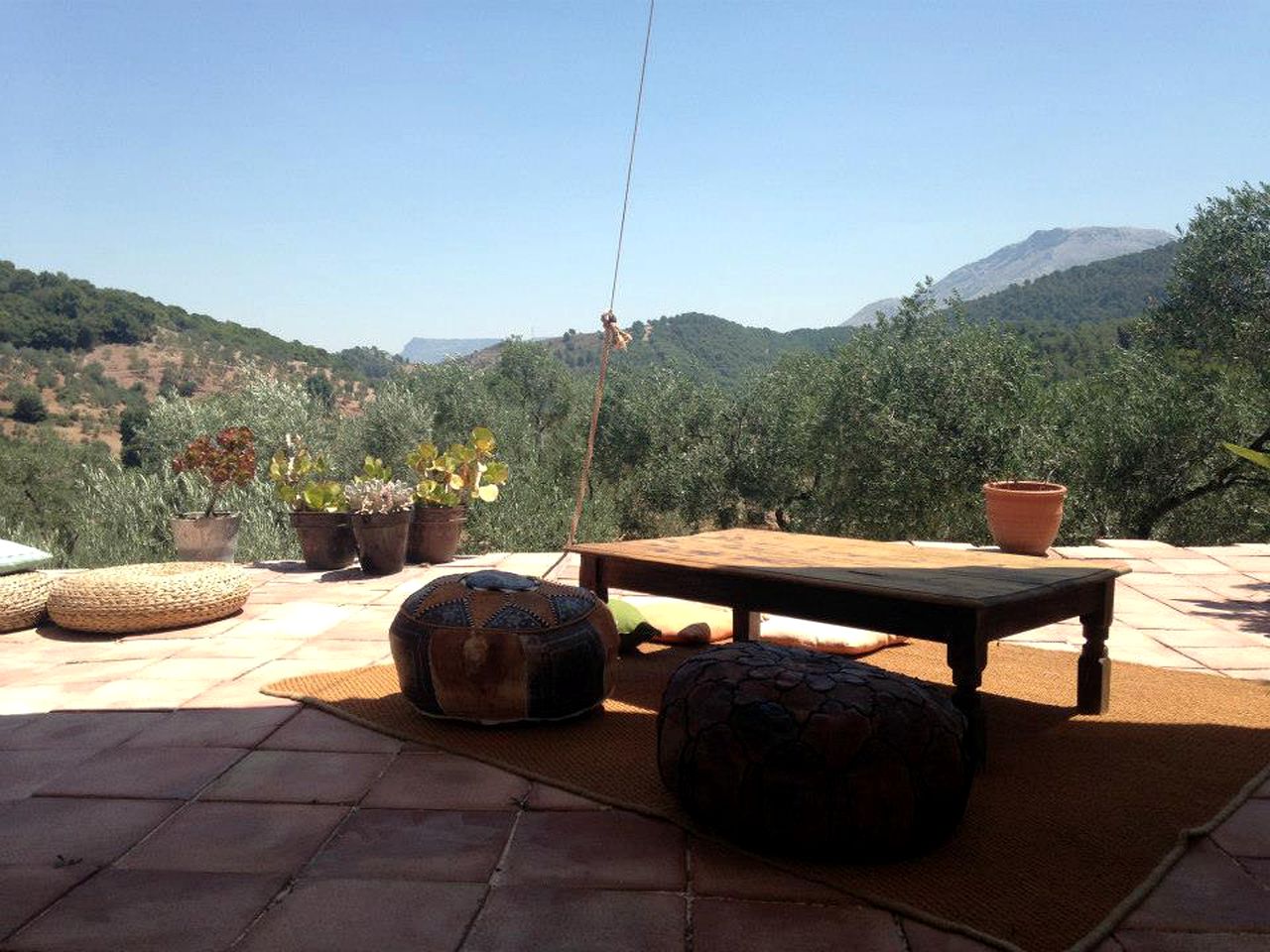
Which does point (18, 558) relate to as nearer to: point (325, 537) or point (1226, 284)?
point (325, 537)

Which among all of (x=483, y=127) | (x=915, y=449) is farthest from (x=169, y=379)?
(x=915, y=449)

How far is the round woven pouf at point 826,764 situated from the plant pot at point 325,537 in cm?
412

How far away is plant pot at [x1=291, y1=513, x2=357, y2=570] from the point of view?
18.5ft

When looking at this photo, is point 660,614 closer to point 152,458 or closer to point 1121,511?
point 1121,511

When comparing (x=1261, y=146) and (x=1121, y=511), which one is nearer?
(x=1261, y=146)

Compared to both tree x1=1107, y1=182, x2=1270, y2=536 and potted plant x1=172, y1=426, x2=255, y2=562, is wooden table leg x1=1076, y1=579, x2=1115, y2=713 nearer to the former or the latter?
potted plant x1=172, y1=426, x2=255, y2=562

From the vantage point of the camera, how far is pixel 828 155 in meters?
10.8

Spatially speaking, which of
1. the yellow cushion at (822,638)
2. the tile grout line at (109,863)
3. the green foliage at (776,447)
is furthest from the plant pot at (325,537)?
the green foliage at (776,447)

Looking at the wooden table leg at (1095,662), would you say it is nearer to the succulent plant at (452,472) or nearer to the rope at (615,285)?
the rope at (615,285)

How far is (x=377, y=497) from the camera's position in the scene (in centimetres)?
543

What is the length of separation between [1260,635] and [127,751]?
4538 mm

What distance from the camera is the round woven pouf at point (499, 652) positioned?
2.63 meters

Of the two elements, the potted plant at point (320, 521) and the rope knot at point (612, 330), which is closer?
the rope knot at point (612, 330)

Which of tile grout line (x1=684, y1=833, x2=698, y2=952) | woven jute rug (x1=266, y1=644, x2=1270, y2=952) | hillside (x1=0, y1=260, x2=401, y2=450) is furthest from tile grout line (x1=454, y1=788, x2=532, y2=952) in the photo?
hillside (x1=0, y1=260, x2=401, y2=450)
